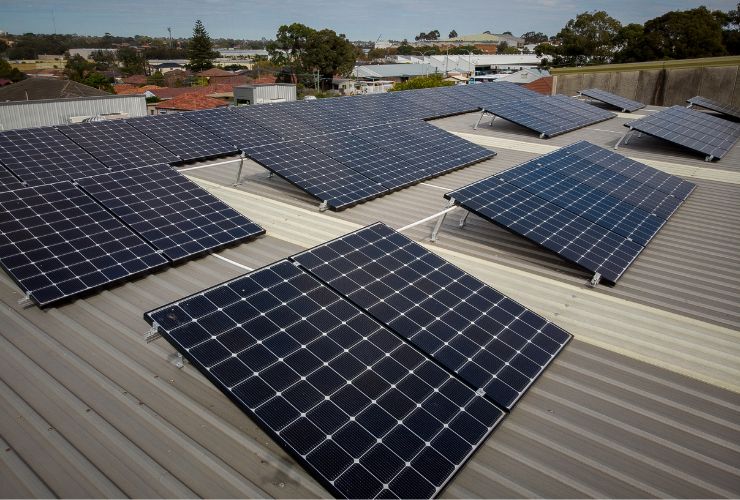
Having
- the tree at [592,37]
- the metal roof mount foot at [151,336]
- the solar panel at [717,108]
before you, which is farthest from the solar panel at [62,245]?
the tree at [592,37]

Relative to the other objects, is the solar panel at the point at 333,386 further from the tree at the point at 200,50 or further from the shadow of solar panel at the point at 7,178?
the tree at the point at 200,50

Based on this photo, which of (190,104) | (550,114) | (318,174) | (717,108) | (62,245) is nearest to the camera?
(62,245)

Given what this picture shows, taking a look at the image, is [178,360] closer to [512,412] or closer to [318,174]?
[512,412]

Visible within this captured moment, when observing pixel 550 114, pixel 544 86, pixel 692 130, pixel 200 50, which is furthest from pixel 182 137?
pixel 200 50

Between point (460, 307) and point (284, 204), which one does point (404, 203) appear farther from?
point (460, 307)

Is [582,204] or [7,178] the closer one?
[582,204]

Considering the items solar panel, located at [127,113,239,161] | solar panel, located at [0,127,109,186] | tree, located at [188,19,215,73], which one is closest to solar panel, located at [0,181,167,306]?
solar panel, located at [0,127,109,186]

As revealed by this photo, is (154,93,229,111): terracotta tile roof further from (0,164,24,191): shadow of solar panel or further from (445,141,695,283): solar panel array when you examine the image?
(445,141,695,283): solar panel array
